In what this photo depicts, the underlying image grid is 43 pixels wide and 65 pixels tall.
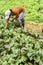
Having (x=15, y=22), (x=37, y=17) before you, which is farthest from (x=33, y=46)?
(x=37, y=17)

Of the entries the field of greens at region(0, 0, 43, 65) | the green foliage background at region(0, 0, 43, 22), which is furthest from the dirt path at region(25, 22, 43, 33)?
the green foliage background at region(0, 0, 43, 22)

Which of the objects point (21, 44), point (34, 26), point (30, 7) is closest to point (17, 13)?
point (34, 26)

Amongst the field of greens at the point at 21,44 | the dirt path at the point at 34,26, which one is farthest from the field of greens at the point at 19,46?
the dirt path at the point at 34,26

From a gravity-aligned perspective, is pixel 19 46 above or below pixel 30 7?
below

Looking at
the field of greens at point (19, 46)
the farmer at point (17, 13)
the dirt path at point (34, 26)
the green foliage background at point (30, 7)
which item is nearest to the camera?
the field of greens at point (19, 46)

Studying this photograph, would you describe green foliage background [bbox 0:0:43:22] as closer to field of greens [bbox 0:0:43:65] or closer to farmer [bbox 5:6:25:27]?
field of greens [bbox 0:0:43:65]

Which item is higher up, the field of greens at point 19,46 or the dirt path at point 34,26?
the dirt path at point 34,26

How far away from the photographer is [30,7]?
15.0 metres

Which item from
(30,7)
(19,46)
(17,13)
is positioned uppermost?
(17,13)

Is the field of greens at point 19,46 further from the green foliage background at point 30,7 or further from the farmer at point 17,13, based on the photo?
the green foliage background at point 30,7

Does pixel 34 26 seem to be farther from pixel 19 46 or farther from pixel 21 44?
pixel 19 46

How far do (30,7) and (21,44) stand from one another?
A: 487 cm

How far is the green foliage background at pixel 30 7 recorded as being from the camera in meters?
13.6

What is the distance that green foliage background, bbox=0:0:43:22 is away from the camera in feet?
44.6
